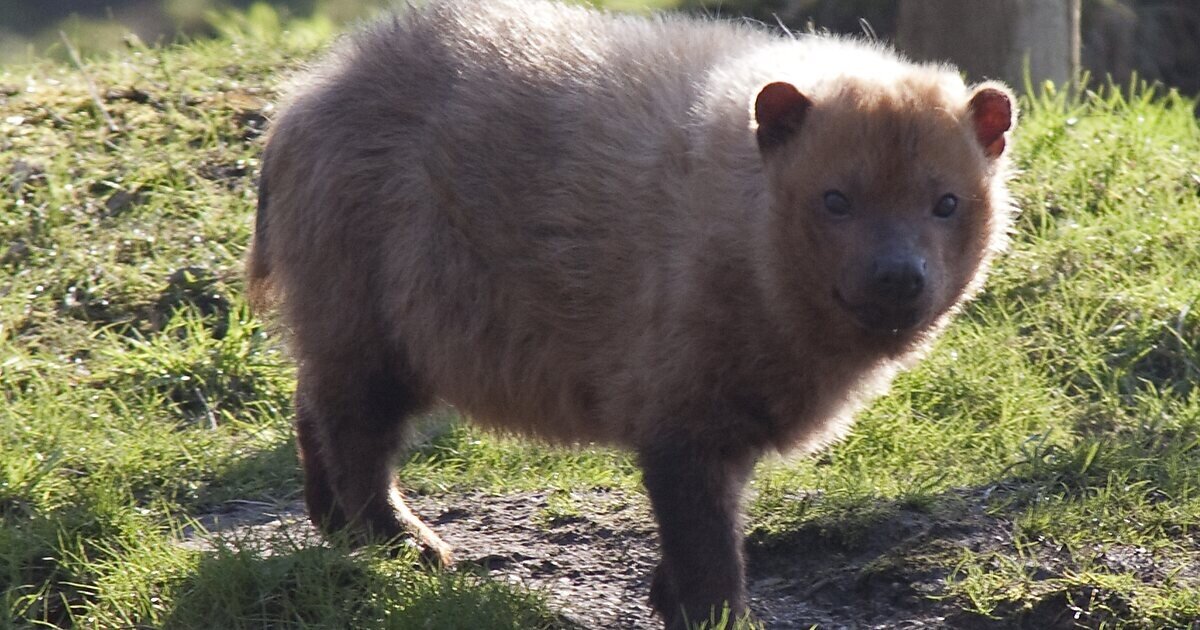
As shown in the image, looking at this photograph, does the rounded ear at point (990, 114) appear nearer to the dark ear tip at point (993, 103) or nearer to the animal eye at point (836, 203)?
the dark ear tip at point (993, 103)

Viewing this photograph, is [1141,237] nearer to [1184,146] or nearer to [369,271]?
[1184,146]

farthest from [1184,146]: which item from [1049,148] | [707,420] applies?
[707,420]

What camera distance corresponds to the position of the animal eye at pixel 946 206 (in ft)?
13.4

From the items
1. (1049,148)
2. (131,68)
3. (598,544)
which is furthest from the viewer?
(131,68)

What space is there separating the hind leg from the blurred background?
354 cm

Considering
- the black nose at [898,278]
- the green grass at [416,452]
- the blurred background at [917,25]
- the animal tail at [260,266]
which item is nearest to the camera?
the black nose at [898,278]

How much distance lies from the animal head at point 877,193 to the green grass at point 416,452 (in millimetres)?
982

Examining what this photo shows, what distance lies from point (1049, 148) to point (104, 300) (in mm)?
4252

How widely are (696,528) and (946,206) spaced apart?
3.57ft

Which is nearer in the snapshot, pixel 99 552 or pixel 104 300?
pixel 99 552

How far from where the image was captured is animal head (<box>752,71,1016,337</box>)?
13.1 ft

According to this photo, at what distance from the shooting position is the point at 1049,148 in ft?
23.4

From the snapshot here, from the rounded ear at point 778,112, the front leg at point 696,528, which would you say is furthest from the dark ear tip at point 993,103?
the front leg at point 696,528

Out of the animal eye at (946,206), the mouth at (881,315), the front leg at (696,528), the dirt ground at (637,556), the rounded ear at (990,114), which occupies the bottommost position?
the dirt ground at (637,556)
